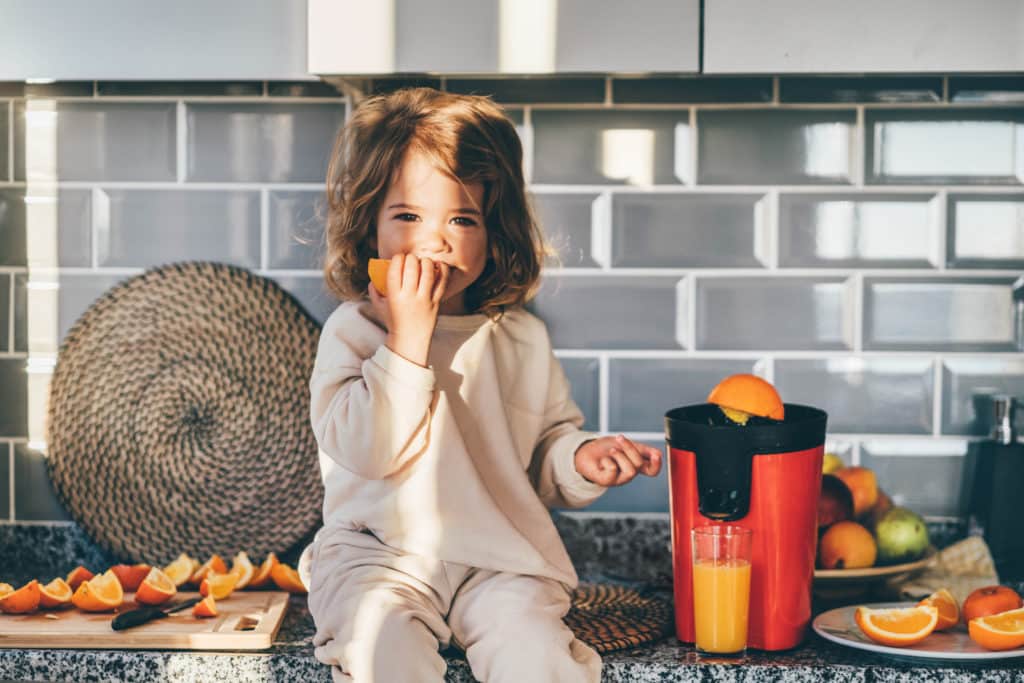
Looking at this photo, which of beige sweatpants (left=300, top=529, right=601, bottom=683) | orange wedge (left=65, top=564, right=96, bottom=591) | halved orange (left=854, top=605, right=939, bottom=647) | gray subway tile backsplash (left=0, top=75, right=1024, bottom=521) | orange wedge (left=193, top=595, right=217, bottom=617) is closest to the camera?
beige sweatpants (left=300, top=529, right=601, bottom=683)

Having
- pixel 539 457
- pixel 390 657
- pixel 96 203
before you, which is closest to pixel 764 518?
→ pixel 539 457

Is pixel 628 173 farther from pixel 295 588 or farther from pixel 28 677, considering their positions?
pixel 28 677

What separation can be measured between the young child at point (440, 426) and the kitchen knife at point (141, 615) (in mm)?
177

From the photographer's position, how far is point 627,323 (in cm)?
175

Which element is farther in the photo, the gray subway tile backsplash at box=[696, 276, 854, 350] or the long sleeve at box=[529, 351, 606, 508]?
the gray subway tile backsplash at box=[696, 276, 854, 350]

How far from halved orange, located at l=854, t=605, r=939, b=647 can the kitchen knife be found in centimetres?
81

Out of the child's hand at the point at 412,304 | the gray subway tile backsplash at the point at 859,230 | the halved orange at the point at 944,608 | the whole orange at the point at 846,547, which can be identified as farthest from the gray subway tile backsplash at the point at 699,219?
the child's hand at the point at 412,304

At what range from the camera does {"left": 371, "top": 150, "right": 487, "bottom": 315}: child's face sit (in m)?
1.37

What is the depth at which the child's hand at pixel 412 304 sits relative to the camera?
1.29 metres

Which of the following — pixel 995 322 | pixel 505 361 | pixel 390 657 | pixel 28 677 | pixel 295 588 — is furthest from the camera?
A: pixel 995 322

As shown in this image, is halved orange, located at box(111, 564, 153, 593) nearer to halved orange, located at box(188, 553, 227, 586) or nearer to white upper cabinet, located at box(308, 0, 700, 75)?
halved orange, located at box(188, 553, 227, 586)

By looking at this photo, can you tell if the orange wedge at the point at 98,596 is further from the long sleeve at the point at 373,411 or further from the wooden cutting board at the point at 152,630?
the long sleeve at the point at 373,411

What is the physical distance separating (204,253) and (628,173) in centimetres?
63

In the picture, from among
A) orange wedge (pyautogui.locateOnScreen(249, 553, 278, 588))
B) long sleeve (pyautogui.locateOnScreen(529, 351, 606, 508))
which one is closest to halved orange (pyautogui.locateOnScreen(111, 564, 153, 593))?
orange wedge (pyautogui.locateOnScreen(249, 553, 278, 588))
